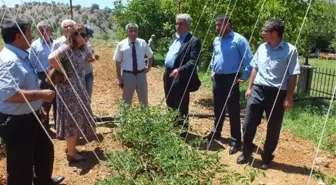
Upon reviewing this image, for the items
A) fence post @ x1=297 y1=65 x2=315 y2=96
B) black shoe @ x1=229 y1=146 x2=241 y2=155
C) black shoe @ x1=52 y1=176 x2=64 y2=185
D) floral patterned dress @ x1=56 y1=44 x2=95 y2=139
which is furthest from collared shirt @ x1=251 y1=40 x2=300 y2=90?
fence post @ x1=297 y1=65 x2=315 y2=96

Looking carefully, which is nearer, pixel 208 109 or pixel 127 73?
pixel 127 73

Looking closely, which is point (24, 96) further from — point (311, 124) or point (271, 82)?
point (311, 124)

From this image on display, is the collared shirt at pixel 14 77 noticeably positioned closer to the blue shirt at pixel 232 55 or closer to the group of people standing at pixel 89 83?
the group of people standing at pixel 89 83

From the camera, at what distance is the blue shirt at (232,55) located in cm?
464

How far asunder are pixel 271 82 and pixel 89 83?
2.50m

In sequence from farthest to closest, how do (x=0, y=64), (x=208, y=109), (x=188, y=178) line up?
(x=208, y=109) → (x=0, y=64) → (x=188, y=178)

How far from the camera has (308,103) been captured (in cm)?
827

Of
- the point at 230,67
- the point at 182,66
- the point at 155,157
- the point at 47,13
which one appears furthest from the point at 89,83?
A: the point at 47,13

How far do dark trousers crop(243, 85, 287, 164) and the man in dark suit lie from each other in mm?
887

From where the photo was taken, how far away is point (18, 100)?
297 centimetres

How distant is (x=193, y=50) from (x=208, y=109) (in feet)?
9.90

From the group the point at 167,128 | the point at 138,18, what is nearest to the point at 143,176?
the point at 167,128

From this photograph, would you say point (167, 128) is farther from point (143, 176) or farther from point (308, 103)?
point (308, 103)

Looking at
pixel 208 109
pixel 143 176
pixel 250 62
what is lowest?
pixel 208 109
